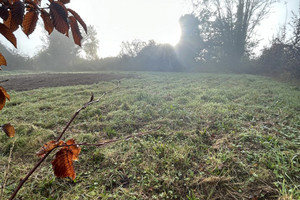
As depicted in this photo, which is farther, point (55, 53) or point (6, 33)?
point (55, 53)

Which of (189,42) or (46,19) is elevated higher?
(189,42)

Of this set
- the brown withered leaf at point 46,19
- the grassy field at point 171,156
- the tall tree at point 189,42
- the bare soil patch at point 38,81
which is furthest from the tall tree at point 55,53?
the brown withered leaf at point 46,19

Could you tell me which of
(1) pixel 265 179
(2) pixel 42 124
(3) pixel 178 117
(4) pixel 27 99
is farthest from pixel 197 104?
(4) pixel 27 99

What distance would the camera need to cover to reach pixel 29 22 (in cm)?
68

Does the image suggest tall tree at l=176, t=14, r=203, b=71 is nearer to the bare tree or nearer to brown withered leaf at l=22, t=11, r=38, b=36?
the bare tree

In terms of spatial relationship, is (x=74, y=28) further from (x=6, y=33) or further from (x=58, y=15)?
(x=6, y=33)

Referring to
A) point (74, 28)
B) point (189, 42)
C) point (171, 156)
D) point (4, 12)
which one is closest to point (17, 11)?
point (4, 12)

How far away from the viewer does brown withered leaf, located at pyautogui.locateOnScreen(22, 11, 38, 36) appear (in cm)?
67

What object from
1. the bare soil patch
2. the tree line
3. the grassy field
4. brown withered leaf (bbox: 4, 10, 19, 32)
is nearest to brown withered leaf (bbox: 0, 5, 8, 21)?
brown withered leaf (bbox: 4, 10, 19, 32)

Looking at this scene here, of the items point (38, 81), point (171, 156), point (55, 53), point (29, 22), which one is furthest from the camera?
point (55, 53)

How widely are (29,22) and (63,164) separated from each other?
69 cm

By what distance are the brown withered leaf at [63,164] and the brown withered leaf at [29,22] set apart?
60 cm

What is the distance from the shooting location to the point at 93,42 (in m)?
23.3

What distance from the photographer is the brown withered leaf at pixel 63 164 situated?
0.65 m
